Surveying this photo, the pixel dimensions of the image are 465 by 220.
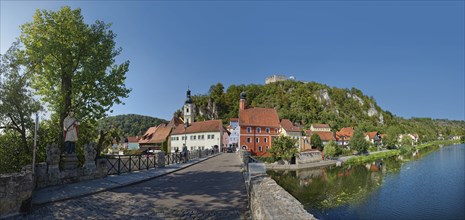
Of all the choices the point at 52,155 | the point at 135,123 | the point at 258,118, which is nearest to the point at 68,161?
the point at 52,155

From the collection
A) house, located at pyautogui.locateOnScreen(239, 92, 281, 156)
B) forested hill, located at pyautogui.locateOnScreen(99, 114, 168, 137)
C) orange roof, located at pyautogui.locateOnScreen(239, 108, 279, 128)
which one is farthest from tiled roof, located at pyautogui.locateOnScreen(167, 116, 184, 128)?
forested hill, located at pyautogui.locateOnScreen(99, 114, 168, 137)

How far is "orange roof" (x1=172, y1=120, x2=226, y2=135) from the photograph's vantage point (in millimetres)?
60897

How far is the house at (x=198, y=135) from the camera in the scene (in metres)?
60.2

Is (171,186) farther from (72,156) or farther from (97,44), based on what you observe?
(97,44)

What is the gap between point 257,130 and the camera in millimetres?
58312

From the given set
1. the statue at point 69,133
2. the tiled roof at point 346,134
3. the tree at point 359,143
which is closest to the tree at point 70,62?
the statue at point 69,133

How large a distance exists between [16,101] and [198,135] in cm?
5042

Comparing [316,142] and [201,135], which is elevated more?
[201,135]

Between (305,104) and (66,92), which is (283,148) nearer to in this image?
(66,92)

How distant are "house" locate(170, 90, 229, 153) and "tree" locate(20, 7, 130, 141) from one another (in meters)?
38.9

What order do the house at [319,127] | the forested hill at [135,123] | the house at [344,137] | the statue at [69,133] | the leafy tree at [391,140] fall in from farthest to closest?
the forested hill at [135,123]
the house at [319,127]
the house at [344,137]
the leafy tree at [391,140]
the statue at [69,133]

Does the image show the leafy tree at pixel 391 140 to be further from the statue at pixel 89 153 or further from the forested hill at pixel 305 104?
the statue at pixel 89 153

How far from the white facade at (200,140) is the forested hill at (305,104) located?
77.9 ft

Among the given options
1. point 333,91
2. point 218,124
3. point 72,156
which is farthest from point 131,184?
point 333,91
